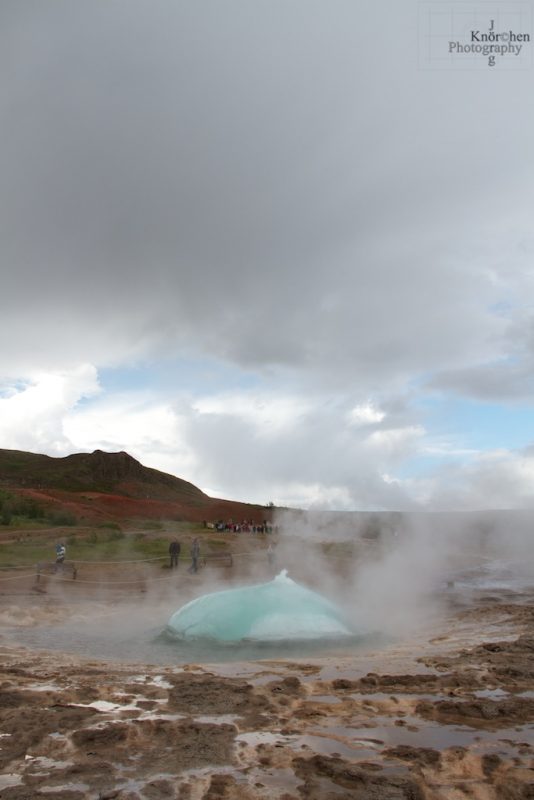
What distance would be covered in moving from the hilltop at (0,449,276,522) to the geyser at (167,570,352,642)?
24.3 metres

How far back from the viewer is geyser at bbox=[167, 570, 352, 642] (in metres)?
11.8

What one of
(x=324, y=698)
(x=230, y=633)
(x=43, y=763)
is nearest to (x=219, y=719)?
(x=324, y=698)

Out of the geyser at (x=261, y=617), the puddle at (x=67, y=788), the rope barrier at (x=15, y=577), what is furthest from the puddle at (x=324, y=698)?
the rope barrier at (x=15, y=577)

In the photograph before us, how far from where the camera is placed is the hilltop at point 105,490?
41.0m

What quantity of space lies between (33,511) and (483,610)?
2585 centimetres

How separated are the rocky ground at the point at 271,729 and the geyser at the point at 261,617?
1956mm

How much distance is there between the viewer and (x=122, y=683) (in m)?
7.99

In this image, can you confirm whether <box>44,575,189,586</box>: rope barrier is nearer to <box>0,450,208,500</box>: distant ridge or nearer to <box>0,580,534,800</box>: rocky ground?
<box>0,580,534,800</box>: rocky ground

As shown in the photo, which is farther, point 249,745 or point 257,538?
point 257,538

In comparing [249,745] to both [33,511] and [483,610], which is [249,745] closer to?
[483,610]

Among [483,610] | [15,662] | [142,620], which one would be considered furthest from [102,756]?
[483,610]

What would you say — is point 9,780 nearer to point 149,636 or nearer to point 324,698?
point 324,698

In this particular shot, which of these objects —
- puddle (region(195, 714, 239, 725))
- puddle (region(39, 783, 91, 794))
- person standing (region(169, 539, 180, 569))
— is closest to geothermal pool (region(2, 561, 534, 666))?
puddle (region(195, 714, 239, 725))

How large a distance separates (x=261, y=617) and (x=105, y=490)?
1828 inches
